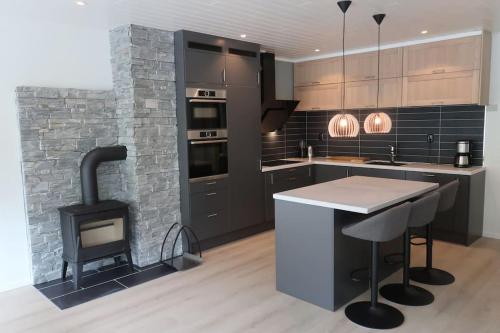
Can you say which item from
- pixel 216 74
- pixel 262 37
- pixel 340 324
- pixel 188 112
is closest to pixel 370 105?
pixel 262 37

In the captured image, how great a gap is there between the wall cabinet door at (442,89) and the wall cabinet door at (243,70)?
1.96 meters

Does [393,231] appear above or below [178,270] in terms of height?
above

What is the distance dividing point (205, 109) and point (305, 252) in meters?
2.08

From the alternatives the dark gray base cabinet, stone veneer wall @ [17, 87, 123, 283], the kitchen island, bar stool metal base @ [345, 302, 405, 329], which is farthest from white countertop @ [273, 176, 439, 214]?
stone veneer wall @ [17, 87, 123, 283]

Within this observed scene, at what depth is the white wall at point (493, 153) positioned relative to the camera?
4699 mm

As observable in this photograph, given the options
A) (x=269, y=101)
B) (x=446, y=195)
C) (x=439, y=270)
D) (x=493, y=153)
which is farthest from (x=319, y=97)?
(x=439, y=270)

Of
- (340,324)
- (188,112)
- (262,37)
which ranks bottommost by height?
(340,324)

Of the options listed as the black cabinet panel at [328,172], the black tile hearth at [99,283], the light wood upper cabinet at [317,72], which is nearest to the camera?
the black tile hearth at [99,283]

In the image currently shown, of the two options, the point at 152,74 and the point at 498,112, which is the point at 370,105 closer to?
the point at 498,112

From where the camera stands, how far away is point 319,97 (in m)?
6.03

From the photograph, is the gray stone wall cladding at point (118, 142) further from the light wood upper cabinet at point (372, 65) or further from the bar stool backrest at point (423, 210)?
the light wood upper cabinet at point (372, 65)

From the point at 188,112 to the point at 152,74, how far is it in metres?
0.55

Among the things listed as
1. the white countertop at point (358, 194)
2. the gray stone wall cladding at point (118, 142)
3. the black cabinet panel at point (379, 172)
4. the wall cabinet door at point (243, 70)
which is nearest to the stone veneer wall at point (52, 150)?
the gray stone wall cladding at point (118, 142)

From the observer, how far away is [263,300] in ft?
11.0
